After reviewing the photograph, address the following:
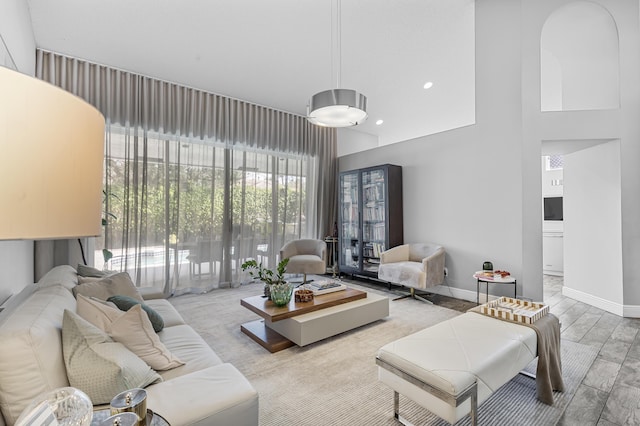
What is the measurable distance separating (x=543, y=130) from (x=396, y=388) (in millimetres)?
3325

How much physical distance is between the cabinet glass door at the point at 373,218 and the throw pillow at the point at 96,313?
385 cm

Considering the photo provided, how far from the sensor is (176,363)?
156cm

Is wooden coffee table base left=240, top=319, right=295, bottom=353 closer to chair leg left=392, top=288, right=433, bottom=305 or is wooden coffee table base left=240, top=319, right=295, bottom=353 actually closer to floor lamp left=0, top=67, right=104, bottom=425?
chair leg left=392, top=288, right=433, bottom=305

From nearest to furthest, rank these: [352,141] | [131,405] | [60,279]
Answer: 1. [131,405]
2. [60,279]
3. [352,141]

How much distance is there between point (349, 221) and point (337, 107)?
10.4 feet

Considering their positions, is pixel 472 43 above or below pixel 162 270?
above

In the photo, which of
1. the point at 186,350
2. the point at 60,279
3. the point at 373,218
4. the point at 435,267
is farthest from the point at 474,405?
the point at 373,218

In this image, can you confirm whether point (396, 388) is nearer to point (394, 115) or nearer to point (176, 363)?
point (176, 363)

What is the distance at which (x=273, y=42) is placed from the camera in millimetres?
3484

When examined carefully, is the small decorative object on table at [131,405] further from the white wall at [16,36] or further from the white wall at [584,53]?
the white wall at [584,53]

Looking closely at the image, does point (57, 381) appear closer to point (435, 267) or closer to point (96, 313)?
point (96, 313)

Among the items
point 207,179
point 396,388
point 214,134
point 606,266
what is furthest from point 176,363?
point 606,266

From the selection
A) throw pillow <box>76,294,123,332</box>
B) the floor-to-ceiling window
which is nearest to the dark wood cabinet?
the floor-to-ceiling window

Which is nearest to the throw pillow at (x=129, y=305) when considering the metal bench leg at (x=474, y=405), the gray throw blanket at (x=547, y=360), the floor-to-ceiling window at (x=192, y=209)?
the metal bench leg at (x=474, y=405)
